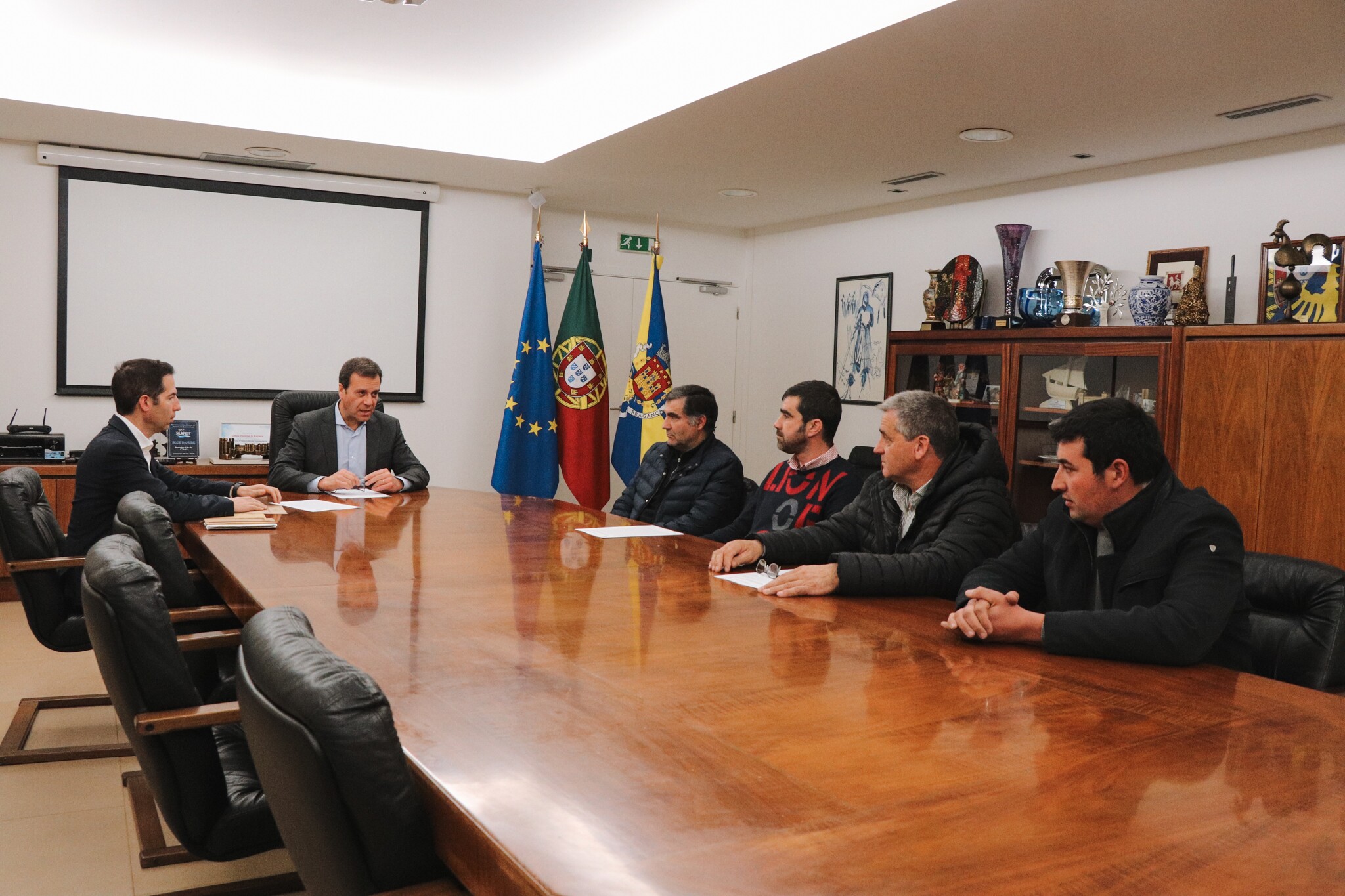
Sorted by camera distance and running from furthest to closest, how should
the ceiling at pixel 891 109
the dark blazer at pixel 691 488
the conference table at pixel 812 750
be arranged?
the dark blazer at pixel 691 488 < the ceiling at pixel 891 109 < the conference table at pixel 812 750

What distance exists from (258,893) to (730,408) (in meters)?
5.91

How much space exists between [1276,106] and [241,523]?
13.8 feet

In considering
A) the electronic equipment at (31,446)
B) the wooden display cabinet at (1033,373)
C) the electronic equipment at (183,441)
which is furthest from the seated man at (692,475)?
the electronic equipment at (31,446)

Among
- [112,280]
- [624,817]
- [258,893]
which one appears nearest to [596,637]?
[624,817]

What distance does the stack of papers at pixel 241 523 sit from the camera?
136 inches

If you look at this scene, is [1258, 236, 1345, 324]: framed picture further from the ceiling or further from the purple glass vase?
the purple glass vase

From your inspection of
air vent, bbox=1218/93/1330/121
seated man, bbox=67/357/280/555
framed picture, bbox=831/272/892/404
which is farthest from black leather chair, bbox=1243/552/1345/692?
framed picture, bbox=831/272/892/404

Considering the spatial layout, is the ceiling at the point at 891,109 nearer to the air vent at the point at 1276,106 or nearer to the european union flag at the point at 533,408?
the air vent at the point at 1276,106

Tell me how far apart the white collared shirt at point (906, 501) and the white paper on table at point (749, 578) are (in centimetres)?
44

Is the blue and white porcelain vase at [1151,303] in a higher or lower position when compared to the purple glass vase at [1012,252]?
lower

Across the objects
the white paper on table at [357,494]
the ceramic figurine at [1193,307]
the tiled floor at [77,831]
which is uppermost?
the ceramic figurine at [1193,307]

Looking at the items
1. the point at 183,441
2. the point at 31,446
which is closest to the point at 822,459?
the point at 183,441

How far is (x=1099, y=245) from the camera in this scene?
532cm

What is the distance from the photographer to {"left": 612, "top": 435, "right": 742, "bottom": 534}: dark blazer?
435 centimetres
